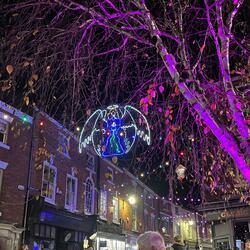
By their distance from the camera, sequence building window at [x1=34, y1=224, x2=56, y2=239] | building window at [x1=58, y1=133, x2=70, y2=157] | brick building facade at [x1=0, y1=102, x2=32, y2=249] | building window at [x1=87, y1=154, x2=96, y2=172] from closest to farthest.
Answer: brick building facade at [x1=0, y1=102, x2=32, y2=249]
building window at [x1=34, y1=224, x2=56, y2=239]
building window at [x1=58, y1=133, x2=70, y2=157]
building window at [x1=87, y1=154, x2=96, y2=172]

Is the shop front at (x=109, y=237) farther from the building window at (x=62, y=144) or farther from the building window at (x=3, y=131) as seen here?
the building window at (x=3, y=131)

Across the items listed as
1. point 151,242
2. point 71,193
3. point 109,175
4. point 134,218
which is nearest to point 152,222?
point 134,218

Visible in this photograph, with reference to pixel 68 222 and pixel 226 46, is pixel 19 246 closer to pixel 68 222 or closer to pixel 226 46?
→ pixel 68 222

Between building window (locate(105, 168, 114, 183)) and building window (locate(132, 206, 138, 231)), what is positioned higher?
building window (locate(105, 168, 114, 183))

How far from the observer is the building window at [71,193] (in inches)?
864

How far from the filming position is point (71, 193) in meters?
22.4

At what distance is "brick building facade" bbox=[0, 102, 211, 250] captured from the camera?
17.1 m

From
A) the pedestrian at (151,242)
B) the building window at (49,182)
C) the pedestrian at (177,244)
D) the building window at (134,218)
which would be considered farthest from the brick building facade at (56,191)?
the pedestrian at (151,242)

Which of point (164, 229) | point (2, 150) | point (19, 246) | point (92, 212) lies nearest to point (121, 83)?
point (2, 150)

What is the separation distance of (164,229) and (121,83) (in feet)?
108

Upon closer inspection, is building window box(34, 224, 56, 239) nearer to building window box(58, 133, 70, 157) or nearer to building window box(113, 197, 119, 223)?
building window box(58, 133, 70, 157)

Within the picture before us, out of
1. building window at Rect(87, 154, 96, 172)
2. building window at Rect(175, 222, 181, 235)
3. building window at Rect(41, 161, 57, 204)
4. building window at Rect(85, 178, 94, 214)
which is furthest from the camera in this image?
building window at Rect(175, 222, 181, 235)

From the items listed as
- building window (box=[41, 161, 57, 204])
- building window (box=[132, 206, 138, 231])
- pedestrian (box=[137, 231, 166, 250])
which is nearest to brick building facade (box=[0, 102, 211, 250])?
building window (box=[41, 161, 57, 204])

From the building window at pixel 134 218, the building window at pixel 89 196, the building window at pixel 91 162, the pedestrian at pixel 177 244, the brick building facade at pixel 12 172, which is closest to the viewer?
the pedestrian at pixel 177 244
